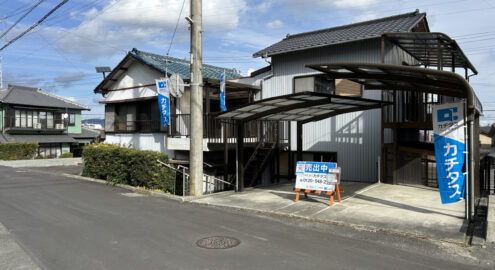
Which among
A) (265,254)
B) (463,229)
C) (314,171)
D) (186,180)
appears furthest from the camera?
(186,180)

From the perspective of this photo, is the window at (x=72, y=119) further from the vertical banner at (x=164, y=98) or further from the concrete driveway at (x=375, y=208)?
the concrete driveway at (x=375, y=208)

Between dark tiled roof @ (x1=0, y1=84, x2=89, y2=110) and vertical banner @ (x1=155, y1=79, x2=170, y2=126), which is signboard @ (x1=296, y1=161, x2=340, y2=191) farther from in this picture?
dark tiled roof @ (x1=0, y1=84, x2=89, y2=110)

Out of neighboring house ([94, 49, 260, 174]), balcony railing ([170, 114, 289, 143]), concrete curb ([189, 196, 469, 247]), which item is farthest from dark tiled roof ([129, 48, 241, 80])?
concrete curb ([189, 196, 469, 247])

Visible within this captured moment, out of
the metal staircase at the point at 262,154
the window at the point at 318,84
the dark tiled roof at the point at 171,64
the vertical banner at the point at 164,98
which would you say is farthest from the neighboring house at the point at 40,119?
the window at the point at 318,84

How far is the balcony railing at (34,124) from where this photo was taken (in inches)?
1366

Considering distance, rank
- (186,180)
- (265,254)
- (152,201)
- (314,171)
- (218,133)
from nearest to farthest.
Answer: (265,254), (314,171), (152,201), (186,180), (218,133)

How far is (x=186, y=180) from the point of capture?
12164 mm

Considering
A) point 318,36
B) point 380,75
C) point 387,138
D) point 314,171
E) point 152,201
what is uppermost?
point 318,36

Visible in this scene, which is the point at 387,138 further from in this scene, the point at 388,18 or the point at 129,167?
the point at 129,167

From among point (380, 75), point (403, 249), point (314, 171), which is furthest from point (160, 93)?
point (403, 249)

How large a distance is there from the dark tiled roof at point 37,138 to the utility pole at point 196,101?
31.0 meters

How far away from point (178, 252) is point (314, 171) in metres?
5.23

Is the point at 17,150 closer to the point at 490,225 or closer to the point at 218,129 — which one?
the point at 218,129

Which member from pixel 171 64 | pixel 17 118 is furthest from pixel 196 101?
pixel 17 118
